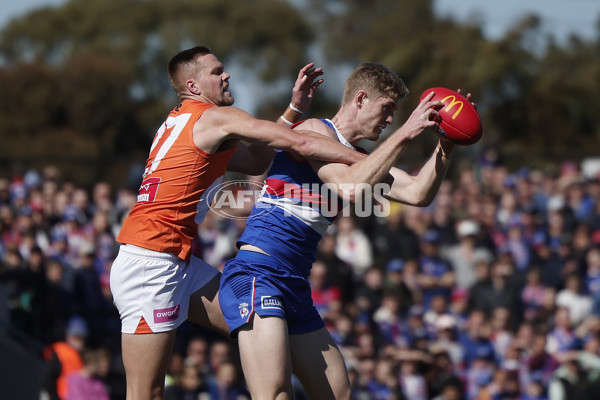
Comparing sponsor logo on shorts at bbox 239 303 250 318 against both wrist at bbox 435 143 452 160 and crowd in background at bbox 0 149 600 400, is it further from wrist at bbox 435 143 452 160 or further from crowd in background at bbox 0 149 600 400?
crowd in background at bbox 0 149 600 400

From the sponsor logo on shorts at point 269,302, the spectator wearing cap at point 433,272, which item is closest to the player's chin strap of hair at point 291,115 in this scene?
the sponsor logo on shorts at point 269,302

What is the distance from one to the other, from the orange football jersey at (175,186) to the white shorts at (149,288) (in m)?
0.06

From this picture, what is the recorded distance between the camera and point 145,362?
515 cm

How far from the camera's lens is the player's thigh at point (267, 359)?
483 cm

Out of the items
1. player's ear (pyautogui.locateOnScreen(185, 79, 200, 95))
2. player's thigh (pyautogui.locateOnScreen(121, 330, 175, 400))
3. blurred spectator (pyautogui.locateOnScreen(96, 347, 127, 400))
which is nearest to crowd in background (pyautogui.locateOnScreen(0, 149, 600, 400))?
blurred spectator (pyautogui.locateOnScreen(96, 347, 127, 400))

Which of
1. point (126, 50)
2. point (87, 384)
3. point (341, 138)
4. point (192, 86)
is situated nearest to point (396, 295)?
point (87, 384)

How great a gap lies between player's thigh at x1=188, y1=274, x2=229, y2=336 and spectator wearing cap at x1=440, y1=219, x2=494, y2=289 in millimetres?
6903

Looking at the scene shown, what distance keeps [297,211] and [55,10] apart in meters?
52.4

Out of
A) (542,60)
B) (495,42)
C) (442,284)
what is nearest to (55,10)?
(542,60)

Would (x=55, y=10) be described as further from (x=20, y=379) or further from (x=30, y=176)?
(x=20, y=379)

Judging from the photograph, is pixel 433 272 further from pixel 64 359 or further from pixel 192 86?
pixel 192 86

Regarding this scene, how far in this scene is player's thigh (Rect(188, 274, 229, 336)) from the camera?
541 cm

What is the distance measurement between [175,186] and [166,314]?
73 cm

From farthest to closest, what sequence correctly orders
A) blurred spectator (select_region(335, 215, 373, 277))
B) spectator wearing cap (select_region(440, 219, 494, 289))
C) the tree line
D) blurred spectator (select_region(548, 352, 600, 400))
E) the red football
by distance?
the tree line
spectator wearing cap (select_region(440, 219, 494, 289))
blurred spectator (select_region(335, 215, 373, 277))
blurred spectator (select_region(548, 352, 600, 400))
the red football
